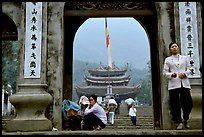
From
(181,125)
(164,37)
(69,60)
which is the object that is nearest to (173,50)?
(181,125)

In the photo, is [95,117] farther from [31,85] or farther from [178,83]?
[178,83]

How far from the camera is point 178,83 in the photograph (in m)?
4.77

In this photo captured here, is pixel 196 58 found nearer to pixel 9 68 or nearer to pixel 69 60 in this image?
pixel 69 60

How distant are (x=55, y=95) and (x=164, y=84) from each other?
2126mm

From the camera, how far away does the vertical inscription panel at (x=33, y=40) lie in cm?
599

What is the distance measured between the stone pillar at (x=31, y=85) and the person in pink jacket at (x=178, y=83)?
89.1 inches

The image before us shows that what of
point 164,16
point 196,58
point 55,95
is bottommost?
point 55,95

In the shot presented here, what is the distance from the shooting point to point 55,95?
20.2 feet

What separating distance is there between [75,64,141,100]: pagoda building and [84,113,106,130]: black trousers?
2405 cm

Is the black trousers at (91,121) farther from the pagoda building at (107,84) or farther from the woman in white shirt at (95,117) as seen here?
the pagoda building at (107,84)

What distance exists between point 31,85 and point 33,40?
883 millimetres

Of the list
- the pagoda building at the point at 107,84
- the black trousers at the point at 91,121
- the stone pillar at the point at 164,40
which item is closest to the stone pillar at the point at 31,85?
the black trousers at the point at 91,121

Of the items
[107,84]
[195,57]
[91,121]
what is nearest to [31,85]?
[91,121]

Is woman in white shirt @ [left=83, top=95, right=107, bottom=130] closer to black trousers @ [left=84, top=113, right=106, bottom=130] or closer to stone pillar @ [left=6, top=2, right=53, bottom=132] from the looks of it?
black trousers @ [left=84, top=113, right=106, bottom=130]
